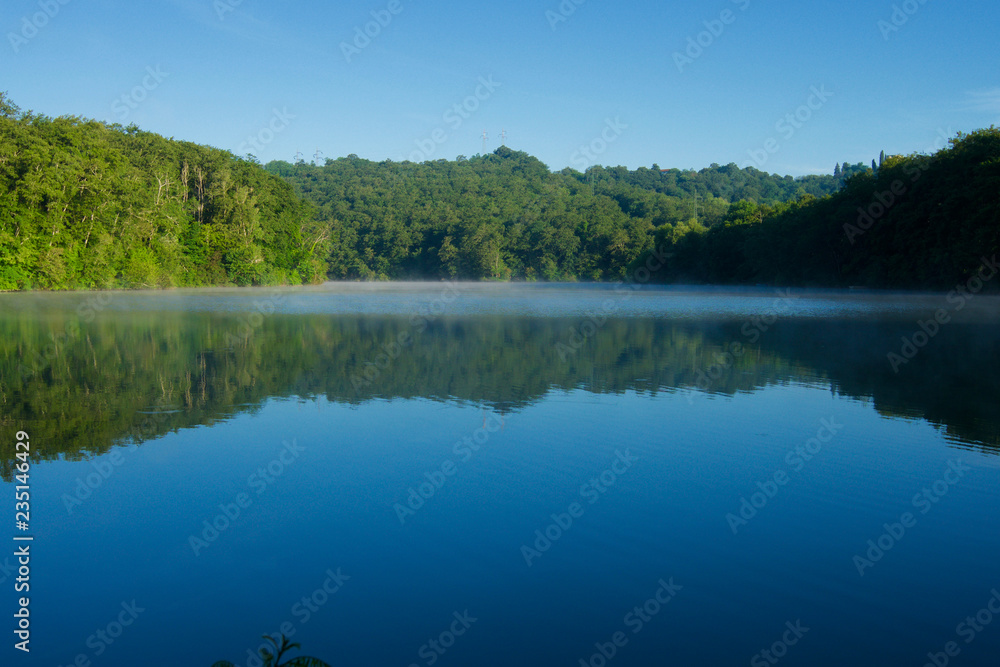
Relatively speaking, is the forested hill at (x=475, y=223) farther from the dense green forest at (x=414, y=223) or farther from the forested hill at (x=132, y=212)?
the forested hill at (x=132, y=212)

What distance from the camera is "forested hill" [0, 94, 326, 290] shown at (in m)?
41.7

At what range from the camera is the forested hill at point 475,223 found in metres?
95.1

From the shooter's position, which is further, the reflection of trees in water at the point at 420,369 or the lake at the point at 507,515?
the reflection of trees in water at the point at 420,369

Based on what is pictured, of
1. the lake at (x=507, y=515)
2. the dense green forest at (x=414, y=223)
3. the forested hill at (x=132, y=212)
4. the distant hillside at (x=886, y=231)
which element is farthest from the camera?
the dense green forest at (x=414, y=223)

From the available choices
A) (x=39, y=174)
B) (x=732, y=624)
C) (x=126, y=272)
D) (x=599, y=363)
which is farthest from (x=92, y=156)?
(x=732, y=624)

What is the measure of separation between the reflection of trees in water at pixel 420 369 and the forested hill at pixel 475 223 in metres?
73.6

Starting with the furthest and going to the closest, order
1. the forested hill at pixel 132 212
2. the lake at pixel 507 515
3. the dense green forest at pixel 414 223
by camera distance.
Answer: the dense green forest at pixel 414 223, the forested hill at pixel 132 212, the lake at pixel 507 515

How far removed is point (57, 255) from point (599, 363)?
41.1 m

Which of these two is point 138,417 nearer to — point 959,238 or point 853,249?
point 959,238

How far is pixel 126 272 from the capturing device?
49.1m

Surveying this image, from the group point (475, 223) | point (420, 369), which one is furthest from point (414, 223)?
point (420, 369)

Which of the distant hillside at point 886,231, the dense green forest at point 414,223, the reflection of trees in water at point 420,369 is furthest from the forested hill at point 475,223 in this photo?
the reflection of trees in water at point 420,369

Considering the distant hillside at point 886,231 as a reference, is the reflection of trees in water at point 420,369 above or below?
below

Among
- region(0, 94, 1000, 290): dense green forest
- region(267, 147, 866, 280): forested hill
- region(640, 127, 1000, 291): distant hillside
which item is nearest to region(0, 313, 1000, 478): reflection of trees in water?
region(640, 127, 1000, 291): distant hillside
